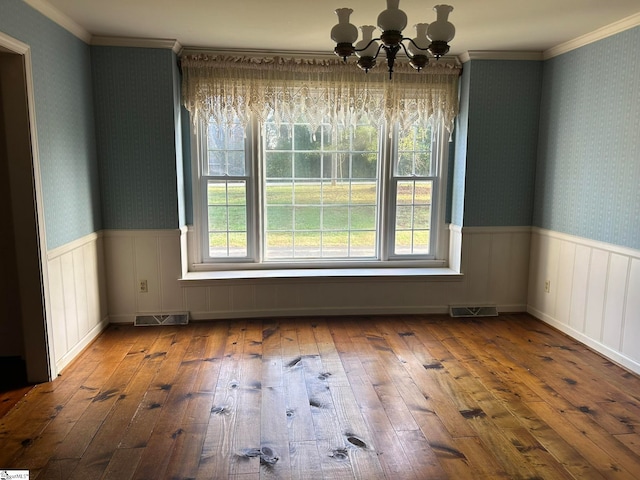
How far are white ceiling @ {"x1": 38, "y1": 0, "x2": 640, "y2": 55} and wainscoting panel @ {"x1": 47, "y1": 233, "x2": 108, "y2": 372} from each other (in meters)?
1.68

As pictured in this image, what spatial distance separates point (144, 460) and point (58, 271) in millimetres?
1614

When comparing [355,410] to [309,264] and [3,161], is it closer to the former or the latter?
[309,264]

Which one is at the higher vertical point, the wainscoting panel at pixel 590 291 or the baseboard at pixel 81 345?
the wainscoting panel at pixel 590 291

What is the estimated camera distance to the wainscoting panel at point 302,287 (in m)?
4.15

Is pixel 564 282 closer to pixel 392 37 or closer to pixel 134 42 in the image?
pixel 392 37

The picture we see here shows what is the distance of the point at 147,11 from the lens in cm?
315

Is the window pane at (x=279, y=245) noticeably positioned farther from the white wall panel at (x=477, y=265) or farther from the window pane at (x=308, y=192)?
the white wall panel at (x=477, y=265)

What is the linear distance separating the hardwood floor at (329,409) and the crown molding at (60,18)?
2.41 metres

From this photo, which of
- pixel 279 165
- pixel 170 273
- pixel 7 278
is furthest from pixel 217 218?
pixel 7 278

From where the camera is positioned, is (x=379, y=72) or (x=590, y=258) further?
(x=379, y=72)

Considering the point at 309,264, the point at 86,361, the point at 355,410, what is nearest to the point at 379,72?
the point at 309,264

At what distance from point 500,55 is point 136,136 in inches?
131

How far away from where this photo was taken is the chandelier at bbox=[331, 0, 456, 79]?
223cm

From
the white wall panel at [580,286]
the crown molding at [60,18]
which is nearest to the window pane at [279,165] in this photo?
the crown molding at [60,18]
